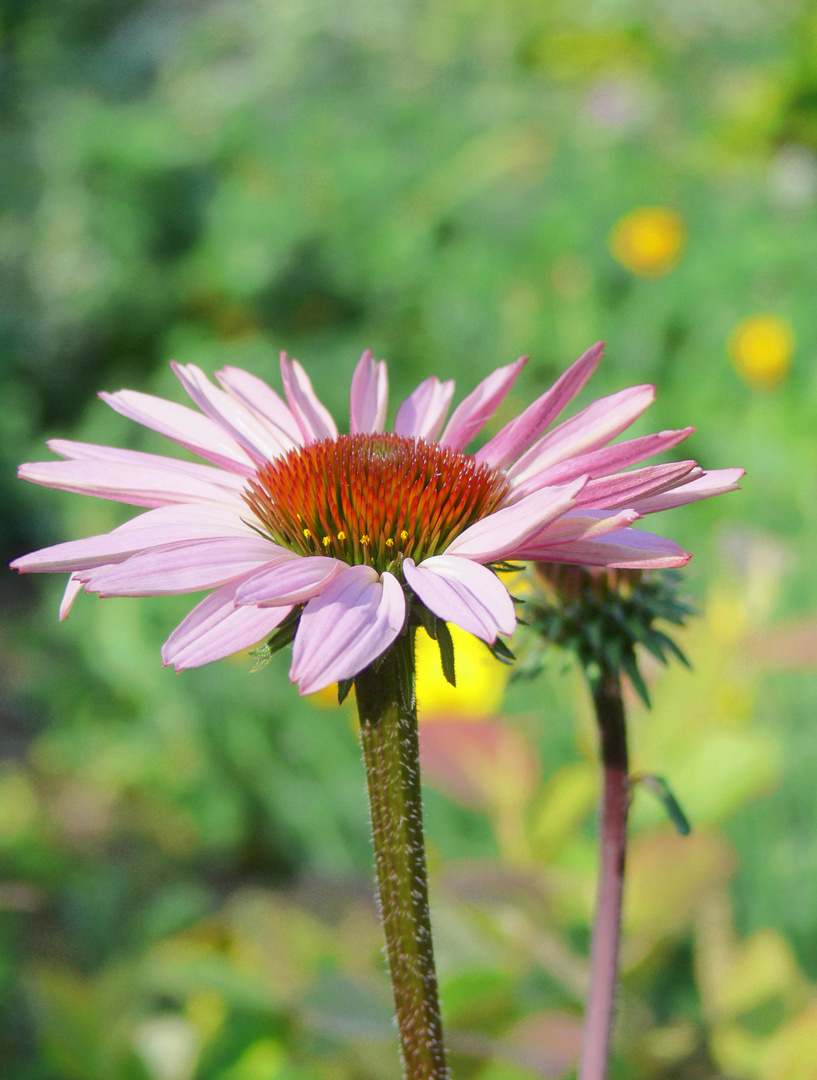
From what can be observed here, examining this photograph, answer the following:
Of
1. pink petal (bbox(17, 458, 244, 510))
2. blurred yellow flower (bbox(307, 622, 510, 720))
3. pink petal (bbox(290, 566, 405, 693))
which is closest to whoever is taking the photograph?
pink petal (bbox(290, 566, 405, 693))

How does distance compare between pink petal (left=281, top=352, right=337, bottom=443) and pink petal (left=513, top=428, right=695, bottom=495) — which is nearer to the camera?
pink petal (left=513, top=428, right=695, bottom=495)

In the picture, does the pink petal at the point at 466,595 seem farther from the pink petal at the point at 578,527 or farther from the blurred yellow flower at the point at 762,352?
the blurred yellow flower at the point at 762,352

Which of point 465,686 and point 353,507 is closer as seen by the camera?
point 353,507

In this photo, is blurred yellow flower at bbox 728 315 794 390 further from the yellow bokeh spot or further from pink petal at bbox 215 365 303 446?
pink petal at bbox 215 365 303 446

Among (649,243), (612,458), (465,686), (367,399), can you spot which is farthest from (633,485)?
(649,243)

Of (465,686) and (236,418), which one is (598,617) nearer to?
(236,418)

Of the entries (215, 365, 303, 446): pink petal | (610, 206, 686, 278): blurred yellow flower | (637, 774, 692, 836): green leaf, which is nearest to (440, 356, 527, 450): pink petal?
(215, 365, 303, 446): pink petal

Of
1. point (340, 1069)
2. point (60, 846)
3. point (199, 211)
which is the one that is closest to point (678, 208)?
point (199, 211)
